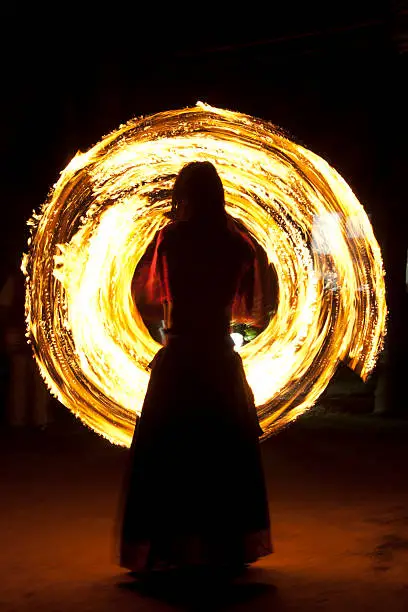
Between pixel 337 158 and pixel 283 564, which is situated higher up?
pixel 337 158

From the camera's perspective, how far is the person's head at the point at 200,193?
4.95 metres

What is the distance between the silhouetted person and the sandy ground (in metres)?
0.21

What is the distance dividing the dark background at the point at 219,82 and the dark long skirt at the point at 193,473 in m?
5.23

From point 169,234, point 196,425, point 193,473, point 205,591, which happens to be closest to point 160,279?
point 169,234

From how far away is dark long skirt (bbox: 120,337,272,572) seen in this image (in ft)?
16.1

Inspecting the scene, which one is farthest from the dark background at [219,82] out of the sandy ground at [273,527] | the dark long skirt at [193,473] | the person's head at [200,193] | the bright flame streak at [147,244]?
the dark long skirt at [193,473]

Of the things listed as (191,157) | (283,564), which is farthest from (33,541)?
(191,157)

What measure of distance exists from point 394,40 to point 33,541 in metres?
5.62

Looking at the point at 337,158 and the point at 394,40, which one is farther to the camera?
the point at 337,158

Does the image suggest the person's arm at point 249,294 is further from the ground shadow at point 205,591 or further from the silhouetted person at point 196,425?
the ground shadow at point 205,591

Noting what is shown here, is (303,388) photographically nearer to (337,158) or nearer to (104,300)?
(104,300)

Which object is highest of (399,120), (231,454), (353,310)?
(399,120)

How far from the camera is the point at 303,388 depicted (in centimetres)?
734

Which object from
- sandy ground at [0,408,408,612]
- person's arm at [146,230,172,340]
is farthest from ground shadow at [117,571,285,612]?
person's arm at [146,230,172,340]
